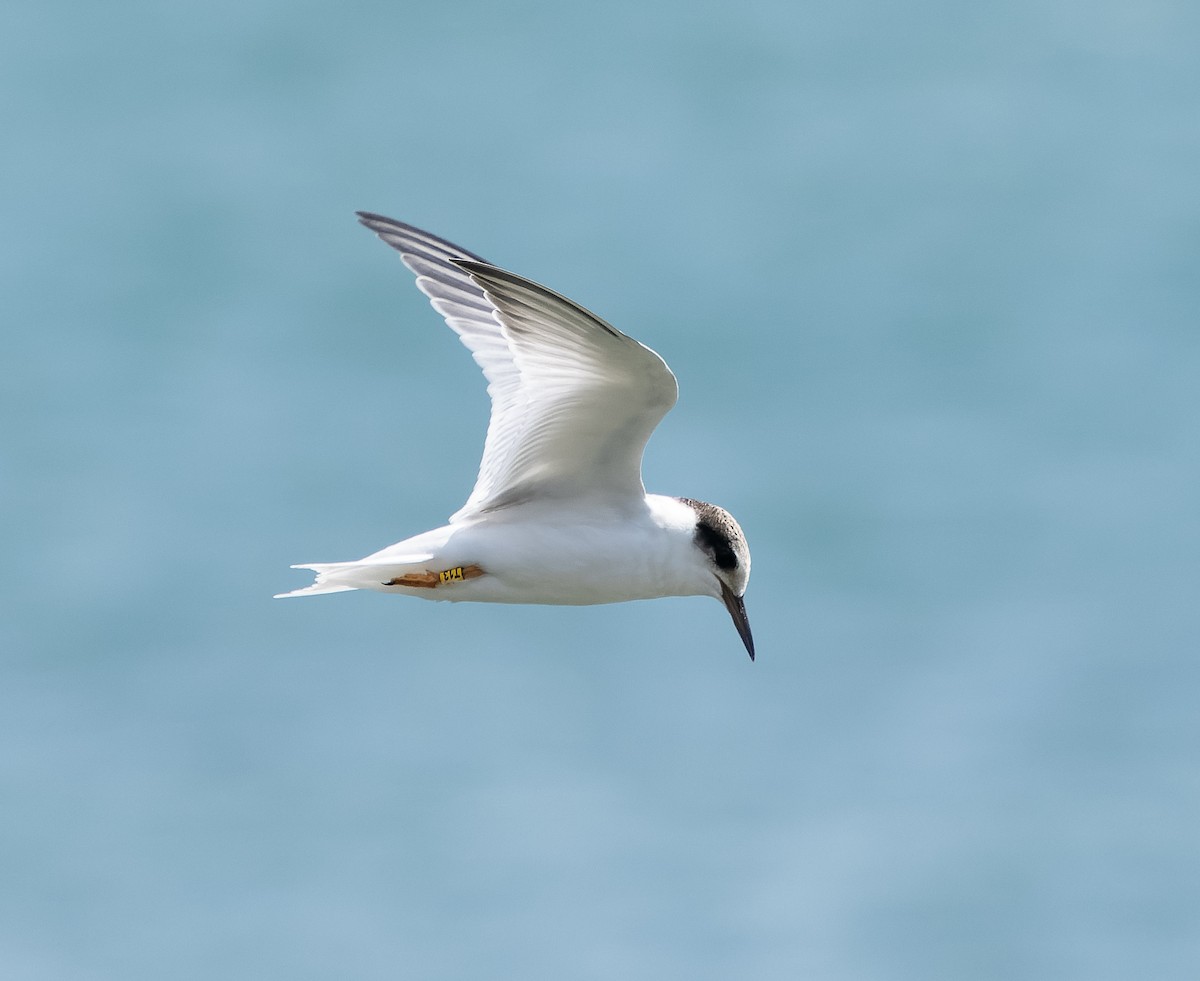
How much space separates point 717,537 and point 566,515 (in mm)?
742

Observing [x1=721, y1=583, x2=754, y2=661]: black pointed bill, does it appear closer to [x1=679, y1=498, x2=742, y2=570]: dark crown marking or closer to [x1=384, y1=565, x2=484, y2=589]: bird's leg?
[x1=679, y1=498, x2=742, y2=570]: dark crown marking

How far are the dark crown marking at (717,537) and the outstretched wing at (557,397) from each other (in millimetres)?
354

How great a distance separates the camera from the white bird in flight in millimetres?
8656

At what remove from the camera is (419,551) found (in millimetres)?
9008

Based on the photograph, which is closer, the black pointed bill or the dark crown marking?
the dark crown marking

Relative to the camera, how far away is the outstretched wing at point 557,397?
836 cm

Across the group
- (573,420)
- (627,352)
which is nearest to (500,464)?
(573,420)

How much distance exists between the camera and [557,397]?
891 cm

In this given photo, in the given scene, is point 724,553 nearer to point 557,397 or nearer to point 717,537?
point 717,537

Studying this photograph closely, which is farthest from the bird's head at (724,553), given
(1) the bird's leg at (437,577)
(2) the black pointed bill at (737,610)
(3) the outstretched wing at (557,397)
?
(1) the bird's leg at (437,577)

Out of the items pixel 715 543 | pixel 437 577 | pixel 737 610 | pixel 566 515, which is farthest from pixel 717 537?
pixel 437 577

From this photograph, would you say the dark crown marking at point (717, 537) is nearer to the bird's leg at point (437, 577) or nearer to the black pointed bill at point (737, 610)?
the black pointed bill at point (737, 610)

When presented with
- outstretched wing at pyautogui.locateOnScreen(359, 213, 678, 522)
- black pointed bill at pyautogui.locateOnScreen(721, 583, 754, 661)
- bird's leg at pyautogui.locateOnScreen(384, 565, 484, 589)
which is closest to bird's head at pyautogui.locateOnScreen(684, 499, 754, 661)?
black pointed bill at pyautogui.locateOnScreen(721, 583, 754, 661)

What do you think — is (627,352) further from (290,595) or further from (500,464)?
(290,595)
